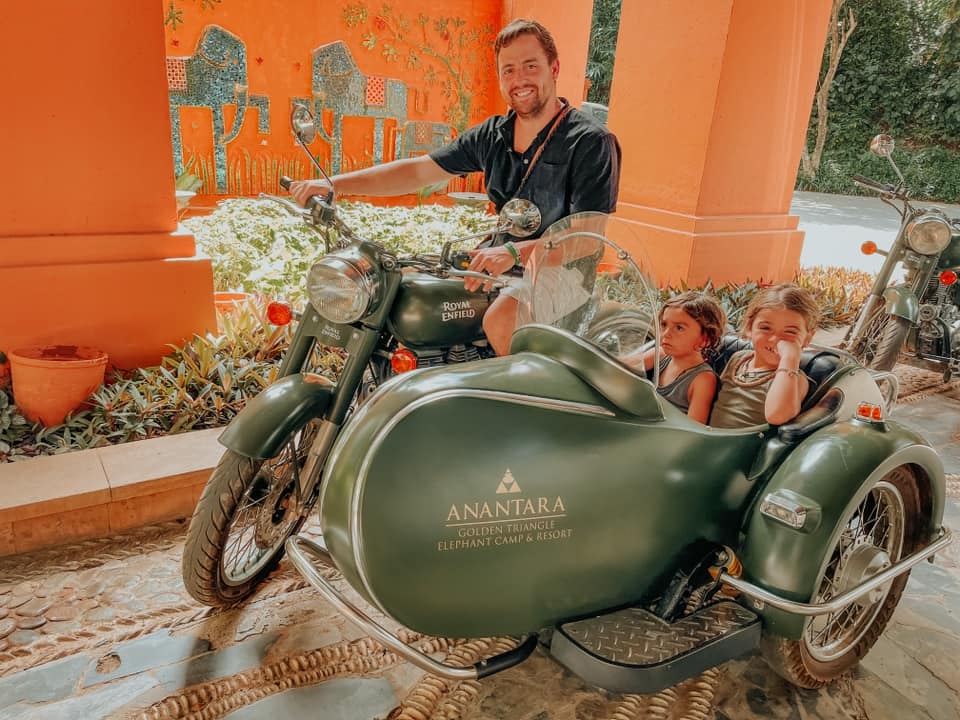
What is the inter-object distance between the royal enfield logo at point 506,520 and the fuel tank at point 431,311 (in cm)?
81

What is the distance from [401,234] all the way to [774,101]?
318cm

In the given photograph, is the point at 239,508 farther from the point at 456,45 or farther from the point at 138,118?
the point at 456,45

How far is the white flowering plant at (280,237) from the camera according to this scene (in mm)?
4789

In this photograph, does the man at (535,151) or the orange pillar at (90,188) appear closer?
the man at (535,151)

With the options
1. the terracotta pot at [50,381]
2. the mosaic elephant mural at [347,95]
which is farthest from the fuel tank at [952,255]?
the mosaic elephant mural at [347,95]

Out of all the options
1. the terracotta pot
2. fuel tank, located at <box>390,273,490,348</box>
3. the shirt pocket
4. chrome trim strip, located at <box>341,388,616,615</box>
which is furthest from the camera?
the terracotta pot

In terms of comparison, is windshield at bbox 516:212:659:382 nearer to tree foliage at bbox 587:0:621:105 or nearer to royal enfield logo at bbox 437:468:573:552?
royal enfield logo at bbox 437:468:573:552

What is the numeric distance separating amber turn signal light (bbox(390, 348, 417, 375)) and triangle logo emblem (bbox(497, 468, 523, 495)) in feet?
2.16

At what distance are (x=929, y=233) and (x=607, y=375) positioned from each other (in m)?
3.79

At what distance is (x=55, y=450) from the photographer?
112 inches

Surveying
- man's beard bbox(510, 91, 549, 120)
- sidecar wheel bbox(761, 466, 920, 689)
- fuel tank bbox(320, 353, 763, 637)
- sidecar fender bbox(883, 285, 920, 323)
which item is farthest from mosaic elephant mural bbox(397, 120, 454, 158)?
fuel tank bbox(320, 353, 763, 637)

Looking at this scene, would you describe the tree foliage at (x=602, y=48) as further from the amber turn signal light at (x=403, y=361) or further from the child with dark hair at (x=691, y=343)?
the amber turn signal light at (x=403, y=361)

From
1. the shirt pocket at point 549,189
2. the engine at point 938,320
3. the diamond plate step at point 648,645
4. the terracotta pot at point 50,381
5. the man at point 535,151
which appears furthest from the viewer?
the engine at point 938,320

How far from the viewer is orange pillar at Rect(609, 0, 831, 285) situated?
524 centimetres
